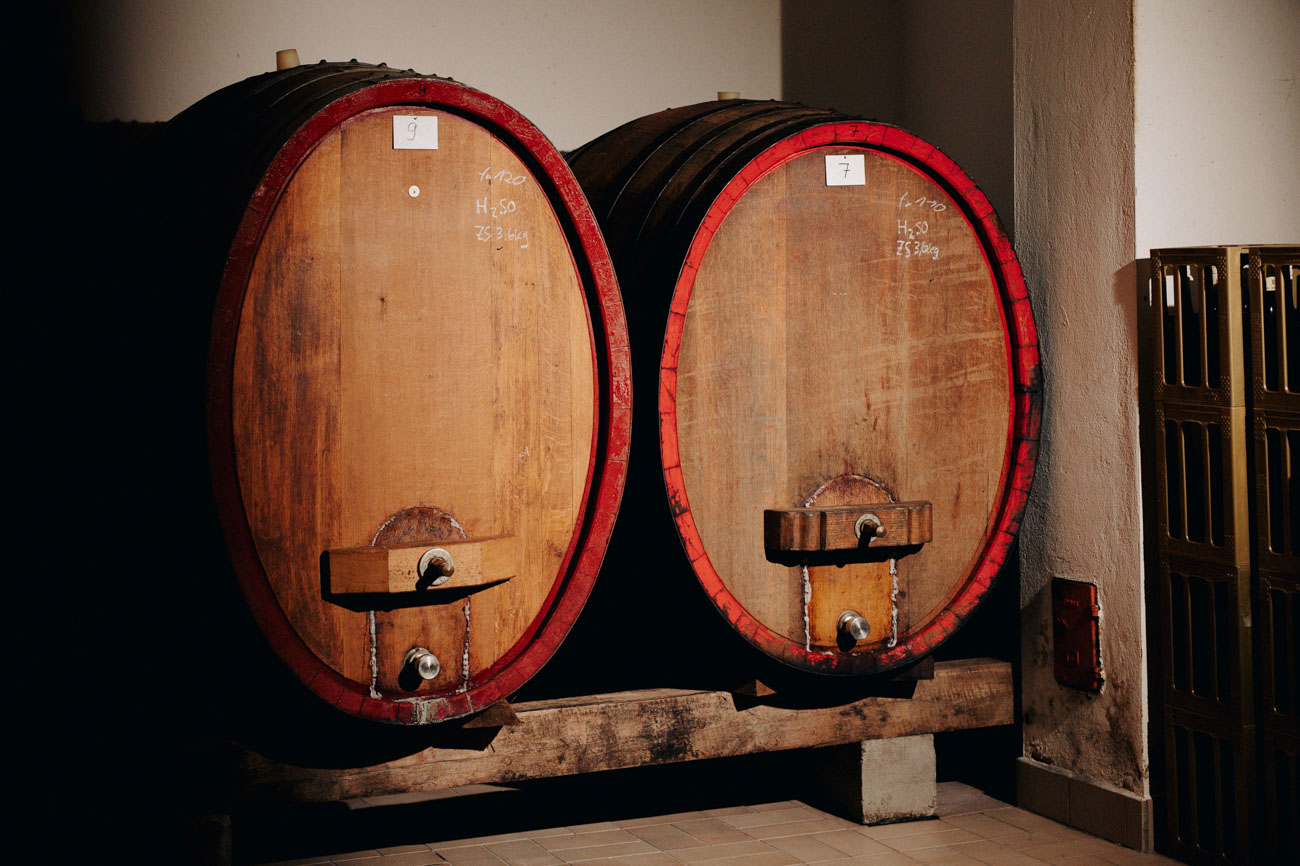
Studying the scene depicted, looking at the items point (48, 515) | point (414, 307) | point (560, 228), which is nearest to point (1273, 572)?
point (560, 228)

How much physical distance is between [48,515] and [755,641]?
71.2 inches

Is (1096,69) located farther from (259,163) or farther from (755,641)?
(259,163)

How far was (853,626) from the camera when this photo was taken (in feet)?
10.9

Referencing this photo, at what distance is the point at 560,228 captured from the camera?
3068 mm

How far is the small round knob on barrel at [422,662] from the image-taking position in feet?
9.59

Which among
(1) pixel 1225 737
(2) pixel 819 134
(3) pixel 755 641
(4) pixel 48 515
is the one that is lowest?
(1) pixel 1225 737

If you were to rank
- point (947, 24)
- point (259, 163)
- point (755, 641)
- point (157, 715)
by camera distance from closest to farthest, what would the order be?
point (259, 163)
point (157, 715)
point (755, 641)
point (947, 24)

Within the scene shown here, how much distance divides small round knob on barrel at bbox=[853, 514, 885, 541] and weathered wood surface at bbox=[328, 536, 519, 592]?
90cm

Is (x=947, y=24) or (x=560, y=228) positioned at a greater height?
(x=947, y=24)

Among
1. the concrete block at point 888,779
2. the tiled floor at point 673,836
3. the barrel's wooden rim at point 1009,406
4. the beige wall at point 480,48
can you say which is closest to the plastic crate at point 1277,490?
the barrel's wooden rim at point 1009,406

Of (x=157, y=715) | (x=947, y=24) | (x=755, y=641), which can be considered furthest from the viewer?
(x=947, y=24)

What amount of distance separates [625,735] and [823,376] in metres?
0.97

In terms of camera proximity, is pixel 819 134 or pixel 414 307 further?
pixel 819 134

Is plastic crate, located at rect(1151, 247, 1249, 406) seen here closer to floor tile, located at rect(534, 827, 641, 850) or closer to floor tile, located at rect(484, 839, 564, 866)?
floor tile, located at rect(534, 827, 641, 850)
